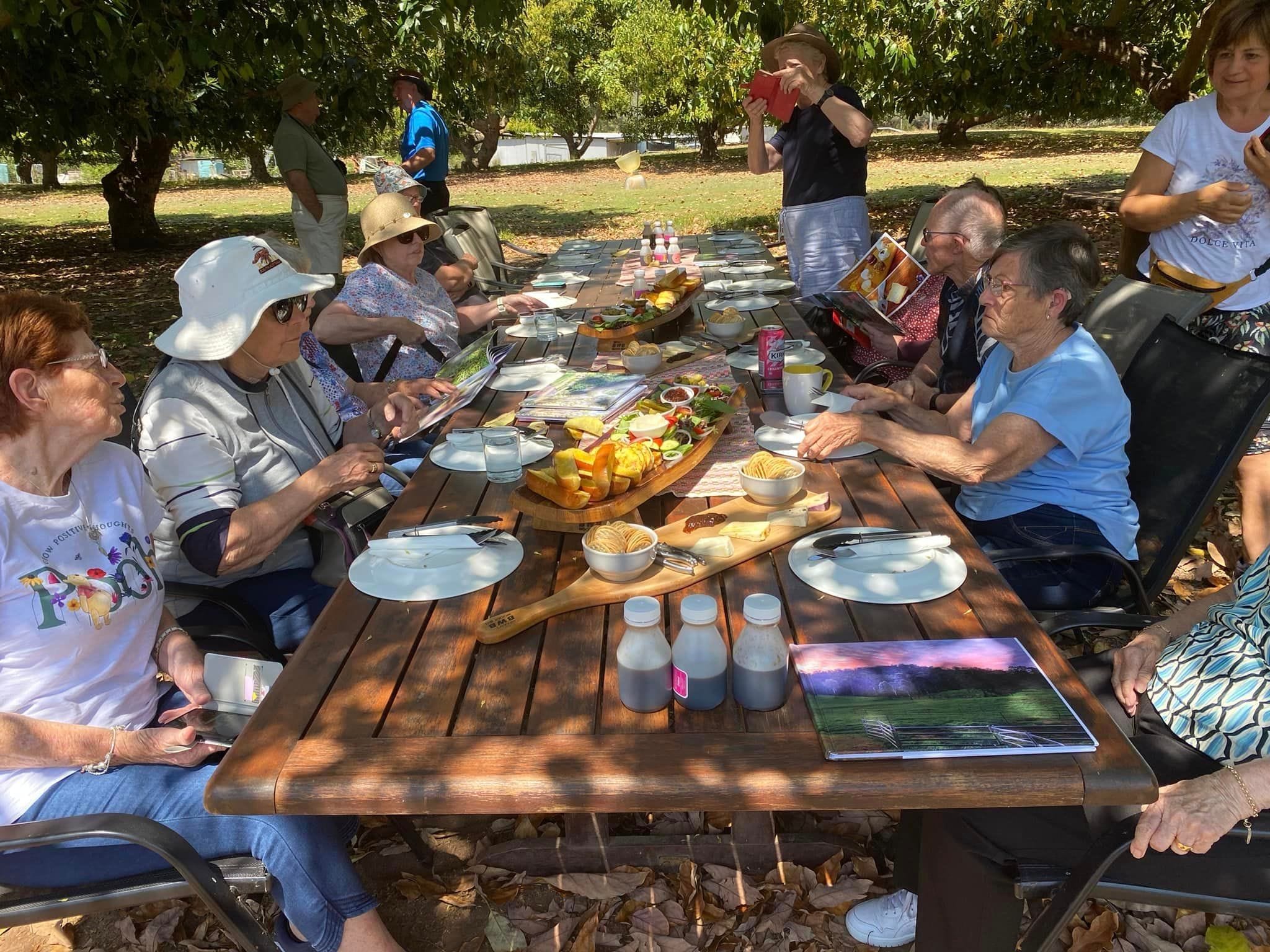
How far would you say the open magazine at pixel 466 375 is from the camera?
2.96 meters

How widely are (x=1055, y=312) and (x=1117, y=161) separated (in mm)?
19588

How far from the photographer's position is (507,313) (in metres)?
4.55

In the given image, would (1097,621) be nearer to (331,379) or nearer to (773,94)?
(331,379)

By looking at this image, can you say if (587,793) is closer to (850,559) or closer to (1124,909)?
(850,559)

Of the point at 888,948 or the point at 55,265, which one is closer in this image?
the point at 888,948

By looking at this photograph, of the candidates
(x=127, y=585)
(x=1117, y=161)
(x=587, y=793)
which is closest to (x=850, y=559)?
(x=587, y=793)

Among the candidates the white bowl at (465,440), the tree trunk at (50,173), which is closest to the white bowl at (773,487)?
the white bowl at (465,440)

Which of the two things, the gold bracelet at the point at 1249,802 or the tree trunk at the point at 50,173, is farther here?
the tree trunk at the point at 50,173

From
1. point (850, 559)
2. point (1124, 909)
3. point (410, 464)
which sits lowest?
point (1124, 909)

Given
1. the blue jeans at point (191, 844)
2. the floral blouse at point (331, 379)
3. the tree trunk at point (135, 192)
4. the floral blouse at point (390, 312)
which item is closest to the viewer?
the blue jeans at point (191, 844)

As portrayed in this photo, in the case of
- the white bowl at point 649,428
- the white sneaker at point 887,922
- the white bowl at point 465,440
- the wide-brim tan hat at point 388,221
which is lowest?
the white sneaker at point 887,922

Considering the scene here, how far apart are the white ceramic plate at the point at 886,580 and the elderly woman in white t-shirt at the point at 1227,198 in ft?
6.57

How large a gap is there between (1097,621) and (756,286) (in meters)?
3.15

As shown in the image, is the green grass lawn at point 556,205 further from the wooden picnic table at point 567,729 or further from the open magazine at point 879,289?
the wooden picnic table at point 567,729
